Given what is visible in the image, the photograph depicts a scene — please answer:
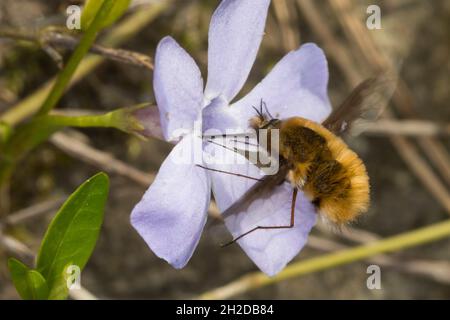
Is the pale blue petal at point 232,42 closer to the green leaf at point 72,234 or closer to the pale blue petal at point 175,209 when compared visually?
the pale blue petal at point 175,209

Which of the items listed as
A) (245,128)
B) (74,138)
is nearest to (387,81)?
(245,128)

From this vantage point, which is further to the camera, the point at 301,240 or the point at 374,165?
the point at 374,165

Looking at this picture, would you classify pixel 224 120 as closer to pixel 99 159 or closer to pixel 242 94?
pixel 99 159

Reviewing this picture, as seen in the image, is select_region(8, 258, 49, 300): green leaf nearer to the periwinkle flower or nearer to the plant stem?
the periwinkle flower

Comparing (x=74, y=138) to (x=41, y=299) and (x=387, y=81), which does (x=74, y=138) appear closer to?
(x=41, y=299)

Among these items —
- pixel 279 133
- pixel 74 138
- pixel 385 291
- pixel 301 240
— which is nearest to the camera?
pixel 279 133

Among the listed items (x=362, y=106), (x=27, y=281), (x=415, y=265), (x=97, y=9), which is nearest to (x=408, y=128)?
(x=415, y=265)

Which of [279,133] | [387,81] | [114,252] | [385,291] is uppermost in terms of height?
[387,81]
